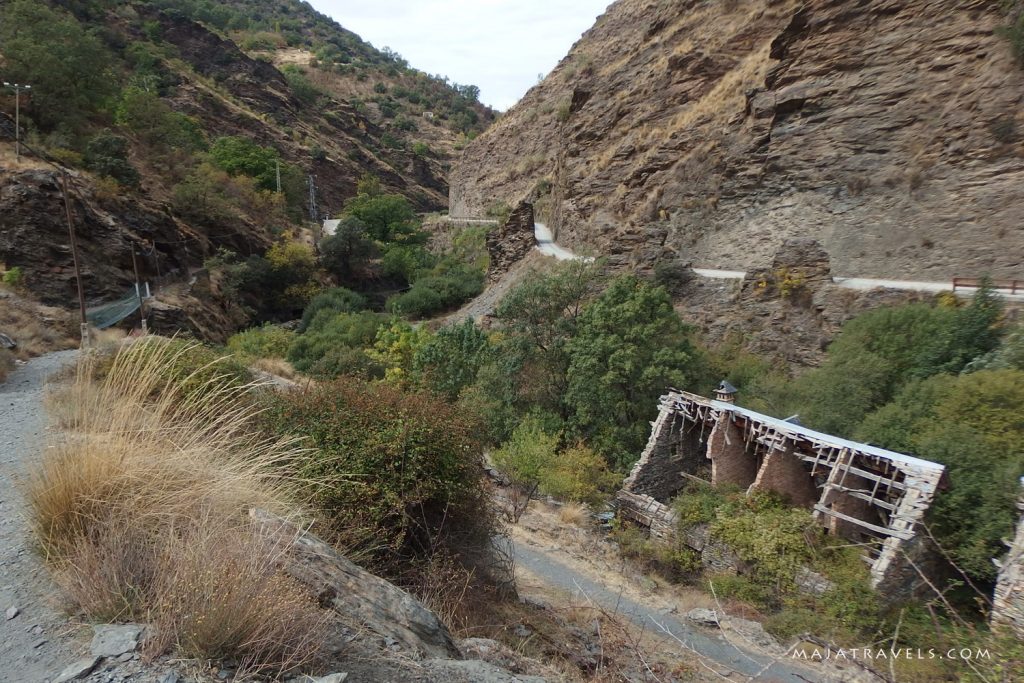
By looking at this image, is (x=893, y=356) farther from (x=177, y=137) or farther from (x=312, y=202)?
(x=312, y=202)

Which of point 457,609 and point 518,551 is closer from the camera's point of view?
point 457,609

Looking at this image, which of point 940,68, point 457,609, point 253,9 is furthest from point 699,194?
point 253,9

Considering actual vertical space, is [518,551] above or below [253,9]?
below

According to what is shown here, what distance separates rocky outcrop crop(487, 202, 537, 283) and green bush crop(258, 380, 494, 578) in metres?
19.9

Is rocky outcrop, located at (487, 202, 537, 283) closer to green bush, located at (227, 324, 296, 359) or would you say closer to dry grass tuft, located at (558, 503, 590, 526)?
green bush, located at (227, 324, 296, 359)

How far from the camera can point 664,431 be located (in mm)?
10406

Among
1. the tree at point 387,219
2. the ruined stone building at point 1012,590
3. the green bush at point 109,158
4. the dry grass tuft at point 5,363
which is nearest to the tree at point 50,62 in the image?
the green bush at point 109,158

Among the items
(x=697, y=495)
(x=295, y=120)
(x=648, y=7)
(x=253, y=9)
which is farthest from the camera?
(x=253, y=9)

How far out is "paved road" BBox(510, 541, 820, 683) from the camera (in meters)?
5.93

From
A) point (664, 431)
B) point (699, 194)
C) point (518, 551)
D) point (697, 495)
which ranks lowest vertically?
point (518, 551)

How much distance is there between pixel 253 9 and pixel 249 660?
103 meters

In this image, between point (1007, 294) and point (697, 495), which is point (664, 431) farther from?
point (1007, 294)

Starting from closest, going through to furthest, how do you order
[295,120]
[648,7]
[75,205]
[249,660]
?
[249,660]
[75,205]
[648,7]
[295,120]

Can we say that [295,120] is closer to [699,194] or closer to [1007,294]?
[699,194]
